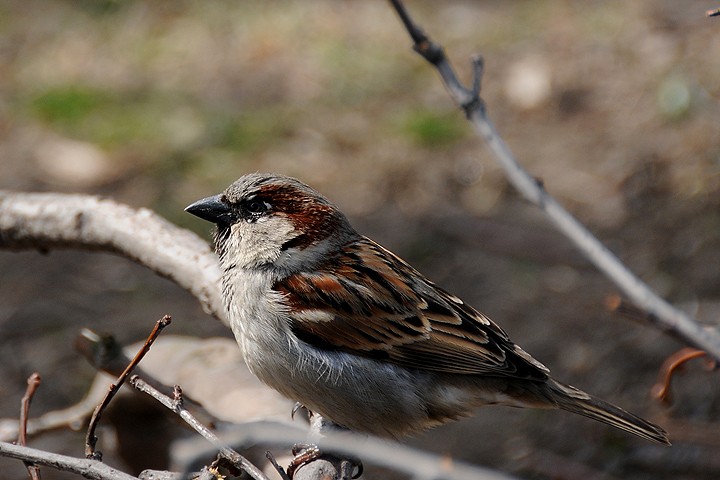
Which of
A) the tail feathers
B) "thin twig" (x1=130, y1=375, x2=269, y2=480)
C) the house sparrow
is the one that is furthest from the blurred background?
"thin twig" (x1=130, y1=375, x2=269, y2=480)

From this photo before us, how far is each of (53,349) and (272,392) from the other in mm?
2125

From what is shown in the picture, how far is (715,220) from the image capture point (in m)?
4.80

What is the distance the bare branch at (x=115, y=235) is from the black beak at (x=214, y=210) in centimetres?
9

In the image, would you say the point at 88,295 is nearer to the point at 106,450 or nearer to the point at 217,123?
the point at 106,450

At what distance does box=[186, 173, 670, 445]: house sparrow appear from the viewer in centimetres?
271

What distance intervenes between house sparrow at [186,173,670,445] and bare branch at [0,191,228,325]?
0.09 meters

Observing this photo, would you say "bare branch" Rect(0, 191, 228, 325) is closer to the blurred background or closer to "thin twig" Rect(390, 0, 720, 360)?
"thin twig" Rect(390, 0, 720, 360)

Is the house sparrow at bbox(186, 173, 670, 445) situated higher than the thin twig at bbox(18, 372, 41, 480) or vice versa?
the house sparrow at bbox(186, 173, 670, 445)

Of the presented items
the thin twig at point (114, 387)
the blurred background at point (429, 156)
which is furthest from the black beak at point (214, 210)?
the blurred background at point (429, 156)

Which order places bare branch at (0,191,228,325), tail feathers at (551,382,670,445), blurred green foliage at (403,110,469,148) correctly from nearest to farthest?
tail feathers at (551,382,670,445)
bare branch at (0,191,228,325)
blurred green foliage at (403,110,469,148)

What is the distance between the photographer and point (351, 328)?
2.81 meters

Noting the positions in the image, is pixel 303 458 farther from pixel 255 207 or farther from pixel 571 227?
pixel 571 227

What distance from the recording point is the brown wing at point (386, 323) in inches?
110

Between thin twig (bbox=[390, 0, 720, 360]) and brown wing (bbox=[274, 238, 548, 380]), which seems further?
brown wing (bbox=[274, 238, 548, 380])
